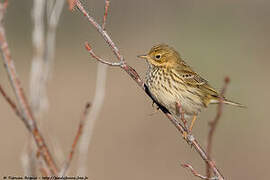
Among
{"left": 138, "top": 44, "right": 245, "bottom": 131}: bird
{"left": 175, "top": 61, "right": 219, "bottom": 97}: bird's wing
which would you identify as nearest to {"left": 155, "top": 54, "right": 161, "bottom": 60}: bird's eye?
{"left": 138, "top": 44, "right": 245, "bottom": 131}: bird

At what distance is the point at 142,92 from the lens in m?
17.9

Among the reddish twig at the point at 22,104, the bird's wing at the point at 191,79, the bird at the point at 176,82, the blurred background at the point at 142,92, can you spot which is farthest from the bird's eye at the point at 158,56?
the reddish twig at the point at 22,104

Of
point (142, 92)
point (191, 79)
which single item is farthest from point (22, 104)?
point (142, 92)

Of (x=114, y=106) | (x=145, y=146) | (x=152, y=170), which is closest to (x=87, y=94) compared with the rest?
(x=114, y=106)

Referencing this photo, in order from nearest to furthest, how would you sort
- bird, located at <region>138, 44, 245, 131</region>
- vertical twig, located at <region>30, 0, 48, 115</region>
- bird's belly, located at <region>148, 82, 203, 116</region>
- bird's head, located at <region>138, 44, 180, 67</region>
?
vertical twig, located at <region>30, 0, 48, 115</region> < bird's belly, located at <region>148, 82, 203, 116</region> < bird, located at <region>138, 44, 245, 131</region> < bird's head, located at <region>138, 44, 180, 67</region>

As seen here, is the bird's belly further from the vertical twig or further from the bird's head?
the vertical twig

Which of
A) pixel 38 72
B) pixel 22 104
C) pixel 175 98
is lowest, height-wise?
pixel 22 104

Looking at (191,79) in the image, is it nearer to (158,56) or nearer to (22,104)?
(158,56)

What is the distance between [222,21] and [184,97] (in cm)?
1779

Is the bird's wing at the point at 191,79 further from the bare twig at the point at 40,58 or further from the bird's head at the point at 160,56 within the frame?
the bare twig at the point at 40,58

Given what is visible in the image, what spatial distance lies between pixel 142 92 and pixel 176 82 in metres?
11.9

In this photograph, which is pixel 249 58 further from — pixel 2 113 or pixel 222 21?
pixel 2 113

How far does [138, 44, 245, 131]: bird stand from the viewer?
5.78m

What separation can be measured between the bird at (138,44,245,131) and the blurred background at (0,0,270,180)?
2.16m
